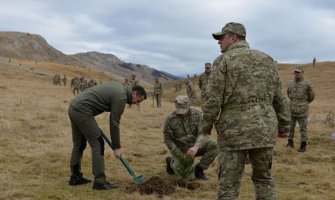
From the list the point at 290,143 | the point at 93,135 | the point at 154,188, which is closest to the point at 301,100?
the point at 290,143

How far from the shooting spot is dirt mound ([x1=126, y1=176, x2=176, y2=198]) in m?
7.47

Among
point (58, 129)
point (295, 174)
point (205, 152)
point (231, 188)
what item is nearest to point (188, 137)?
point (205, 152)

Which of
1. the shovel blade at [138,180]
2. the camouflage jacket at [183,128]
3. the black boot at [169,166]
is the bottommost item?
the shovel blade at [138,180]

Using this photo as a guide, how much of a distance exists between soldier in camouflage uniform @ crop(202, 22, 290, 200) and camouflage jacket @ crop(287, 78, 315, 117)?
774cm

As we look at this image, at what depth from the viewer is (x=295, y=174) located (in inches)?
376

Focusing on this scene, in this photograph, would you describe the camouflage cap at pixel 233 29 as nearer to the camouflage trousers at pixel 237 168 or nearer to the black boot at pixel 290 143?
the camouflage trousers at pixel 237 168

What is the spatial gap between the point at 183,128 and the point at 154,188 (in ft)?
5.00

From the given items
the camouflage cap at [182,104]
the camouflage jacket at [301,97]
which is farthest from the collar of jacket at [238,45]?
the camouflage jacket at [301,97]

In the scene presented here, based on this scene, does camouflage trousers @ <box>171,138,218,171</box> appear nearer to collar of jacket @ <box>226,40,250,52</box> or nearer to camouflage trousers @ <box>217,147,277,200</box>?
camouflage trousers @ <box>217,147,277,200</box>

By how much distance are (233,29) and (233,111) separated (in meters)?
1.01

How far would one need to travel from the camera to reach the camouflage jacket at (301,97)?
12797 millimetres

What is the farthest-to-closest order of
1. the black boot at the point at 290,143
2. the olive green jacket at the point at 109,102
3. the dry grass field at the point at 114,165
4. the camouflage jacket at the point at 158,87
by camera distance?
the camouflage jacket at the point at 158,87, the black boot at the point at 290,143, the dry grass field at the point at 114,165, the olive green jacket at the point at 109,102

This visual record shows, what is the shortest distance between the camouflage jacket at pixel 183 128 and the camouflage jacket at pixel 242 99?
3.16 metres

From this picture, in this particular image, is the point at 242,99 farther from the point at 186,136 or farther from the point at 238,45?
the point at 186,136
